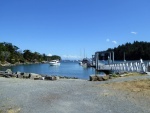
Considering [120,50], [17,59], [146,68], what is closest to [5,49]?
[17,59]

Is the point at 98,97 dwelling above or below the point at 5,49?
below

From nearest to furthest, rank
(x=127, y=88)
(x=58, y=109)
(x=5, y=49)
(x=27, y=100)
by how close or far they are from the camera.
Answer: (x=58, y=109), (x=27, y=100), (x=127, y=88), (x=5, y=49)

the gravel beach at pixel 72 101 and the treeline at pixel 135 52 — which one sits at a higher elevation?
the treeline at pixel 135 52

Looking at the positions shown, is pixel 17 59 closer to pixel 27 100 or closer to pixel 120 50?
pixel 120 50

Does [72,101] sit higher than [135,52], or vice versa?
[135,52]

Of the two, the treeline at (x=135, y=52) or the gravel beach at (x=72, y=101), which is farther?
the treeline at (x=135, y=52)

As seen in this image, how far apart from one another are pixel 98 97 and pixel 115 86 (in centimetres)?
394

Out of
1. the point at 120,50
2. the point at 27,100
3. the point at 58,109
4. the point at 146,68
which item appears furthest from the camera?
the point at 120,50

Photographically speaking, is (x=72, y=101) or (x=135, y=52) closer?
(x=72, y=101)

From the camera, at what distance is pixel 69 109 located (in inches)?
470

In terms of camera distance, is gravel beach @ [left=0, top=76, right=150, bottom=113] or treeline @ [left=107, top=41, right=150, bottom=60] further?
treeline @ [left=107, top=41, right=150, bottom=60]

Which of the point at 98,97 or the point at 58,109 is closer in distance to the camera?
the point at 58,109

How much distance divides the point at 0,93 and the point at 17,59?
7239 inches

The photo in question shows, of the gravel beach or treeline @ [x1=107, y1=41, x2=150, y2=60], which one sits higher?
treeline @ [x1=107, y1=41, x2=150, y2=60]
